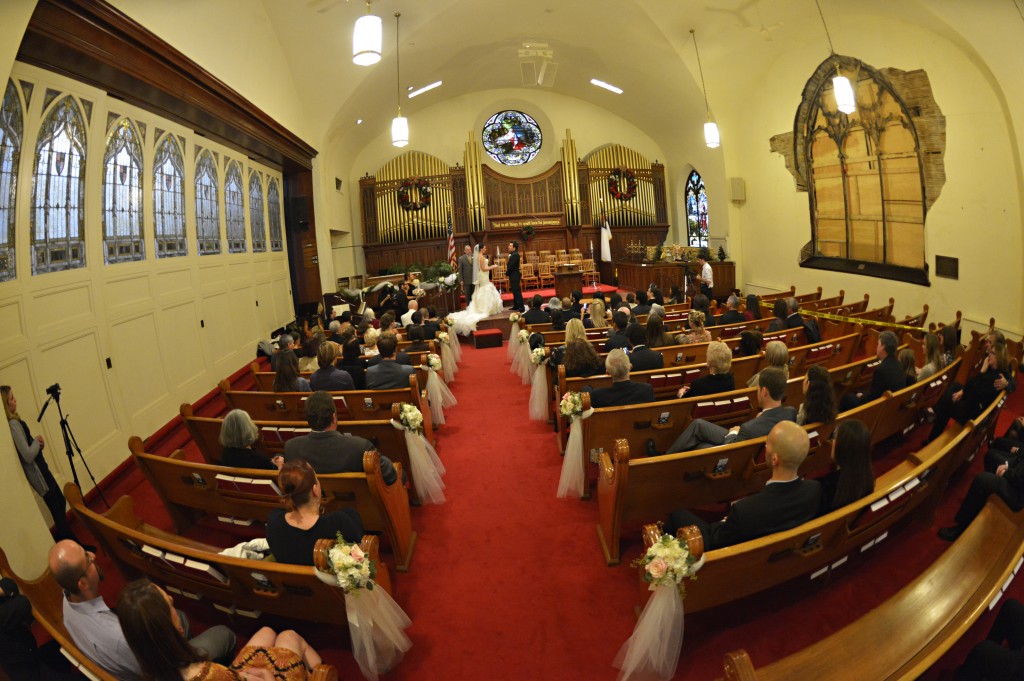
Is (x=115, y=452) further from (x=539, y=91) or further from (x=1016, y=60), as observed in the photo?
(x=539, y=91)

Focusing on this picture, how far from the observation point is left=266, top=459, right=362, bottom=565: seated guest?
240 cm

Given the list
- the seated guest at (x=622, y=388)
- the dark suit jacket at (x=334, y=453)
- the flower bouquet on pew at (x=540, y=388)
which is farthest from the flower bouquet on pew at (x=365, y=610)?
the flower bouquet on pew at (x=540, y=388)

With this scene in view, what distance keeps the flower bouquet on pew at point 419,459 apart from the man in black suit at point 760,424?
1.70 meters

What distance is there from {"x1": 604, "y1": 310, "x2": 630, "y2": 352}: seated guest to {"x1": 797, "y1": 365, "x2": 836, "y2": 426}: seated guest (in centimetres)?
201

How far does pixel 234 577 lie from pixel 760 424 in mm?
2694

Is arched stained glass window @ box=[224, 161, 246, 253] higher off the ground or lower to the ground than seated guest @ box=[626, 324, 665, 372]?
higher

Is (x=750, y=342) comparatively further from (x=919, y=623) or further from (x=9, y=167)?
(x=9, y=167)

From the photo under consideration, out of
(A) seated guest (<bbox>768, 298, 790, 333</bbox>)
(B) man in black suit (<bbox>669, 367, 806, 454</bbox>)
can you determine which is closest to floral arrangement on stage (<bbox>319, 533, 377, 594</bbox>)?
(B) man in black suit (<bbox>669, 367, 806, 454</bbox>)

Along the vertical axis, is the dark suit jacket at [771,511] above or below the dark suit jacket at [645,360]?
below

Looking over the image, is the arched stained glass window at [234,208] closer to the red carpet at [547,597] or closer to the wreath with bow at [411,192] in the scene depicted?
the red carpet at [547,597]

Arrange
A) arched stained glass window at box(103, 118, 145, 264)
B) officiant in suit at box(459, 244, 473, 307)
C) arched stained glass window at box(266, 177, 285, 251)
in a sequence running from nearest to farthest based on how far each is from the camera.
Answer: arched stained glass window at box(103, 118, 145, 264), arched stained glass window at box(266, 177, 285, 251), officiant in suit at box(459, 244, 473, 307)

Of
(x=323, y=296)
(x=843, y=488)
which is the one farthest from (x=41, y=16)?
(x=323, y=296)

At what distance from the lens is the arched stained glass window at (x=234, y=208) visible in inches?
313

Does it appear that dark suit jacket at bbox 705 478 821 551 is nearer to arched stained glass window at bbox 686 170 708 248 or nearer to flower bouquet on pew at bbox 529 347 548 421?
flower bouquet on pew at bbox 529 347 548 421
